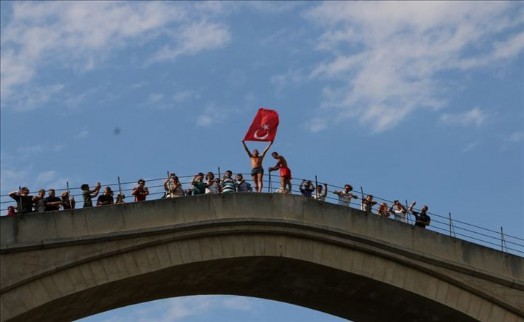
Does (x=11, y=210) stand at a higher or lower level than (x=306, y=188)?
lower

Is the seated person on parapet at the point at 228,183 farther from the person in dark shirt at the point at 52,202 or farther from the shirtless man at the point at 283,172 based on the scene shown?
the person in dark shirt at the point at 52,202

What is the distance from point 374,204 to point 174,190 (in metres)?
5.78

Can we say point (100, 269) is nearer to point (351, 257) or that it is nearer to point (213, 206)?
point (213, 206)

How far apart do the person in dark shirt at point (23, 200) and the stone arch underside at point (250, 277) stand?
1692mm

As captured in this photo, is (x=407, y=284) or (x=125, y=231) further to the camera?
(x=407, y=284)

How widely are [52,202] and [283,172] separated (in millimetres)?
6543

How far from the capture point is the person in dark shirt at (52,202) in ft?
126

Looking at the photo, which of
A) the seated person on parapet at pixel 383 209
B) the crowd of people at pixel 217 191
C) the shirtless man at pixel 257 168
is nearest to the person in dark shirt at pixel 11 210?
the crowd of people at pixel 217 191

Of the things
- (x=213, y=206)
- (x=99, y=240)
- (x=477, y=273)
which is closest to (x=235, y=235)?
(x=213, y=206)

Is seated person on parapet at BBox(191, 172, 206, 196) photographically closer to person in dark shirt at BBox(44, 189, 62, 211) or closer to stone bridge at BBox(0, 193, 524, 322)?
stone bridge at BBox(0, 193, 524, 322)

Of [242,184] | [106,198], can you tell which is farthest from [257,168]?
[106,198]

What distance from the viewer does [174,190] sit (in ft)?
131

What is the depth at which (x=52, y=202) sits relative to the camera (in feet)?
126

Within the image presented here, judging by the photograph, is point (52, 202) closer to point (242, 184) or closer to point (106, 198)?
point (106, 198)
